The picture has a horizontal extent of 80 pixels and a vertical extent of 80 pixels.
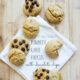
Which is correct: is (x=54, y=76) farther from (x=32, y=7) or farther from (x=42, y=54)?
(x=32, y=7)

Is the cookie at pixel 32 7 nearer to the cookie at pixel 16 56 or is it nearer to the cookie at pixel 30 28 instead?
the cookie at pixel 30 28

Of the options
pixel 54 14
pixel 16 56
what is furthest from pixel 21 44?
pixel 54 14

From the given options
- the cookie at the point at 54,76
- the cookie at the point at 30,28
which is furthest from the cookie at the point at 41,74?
the cookie at the point at 30,28

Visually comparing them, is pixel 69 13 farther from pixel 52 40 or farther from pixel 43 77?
pixel 43 77

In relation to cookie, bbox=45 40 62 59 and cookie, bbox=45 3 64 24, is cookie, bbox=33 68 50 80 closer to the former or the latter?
cookie, bbox=45 40 62 59

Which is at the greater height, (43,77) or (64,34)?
→ (64,34)

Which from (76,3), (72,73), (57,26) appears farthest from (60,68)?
(76,3)

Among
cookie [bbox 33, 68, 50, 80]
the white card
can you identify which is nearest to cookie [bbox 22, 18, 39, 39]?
the white card

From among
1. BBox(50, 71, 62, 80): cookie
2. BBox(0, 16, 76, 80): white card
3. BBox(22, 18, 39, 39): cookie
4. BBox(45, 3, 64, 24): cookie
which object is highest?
BBox(45, 3, 64, 24): cookie
